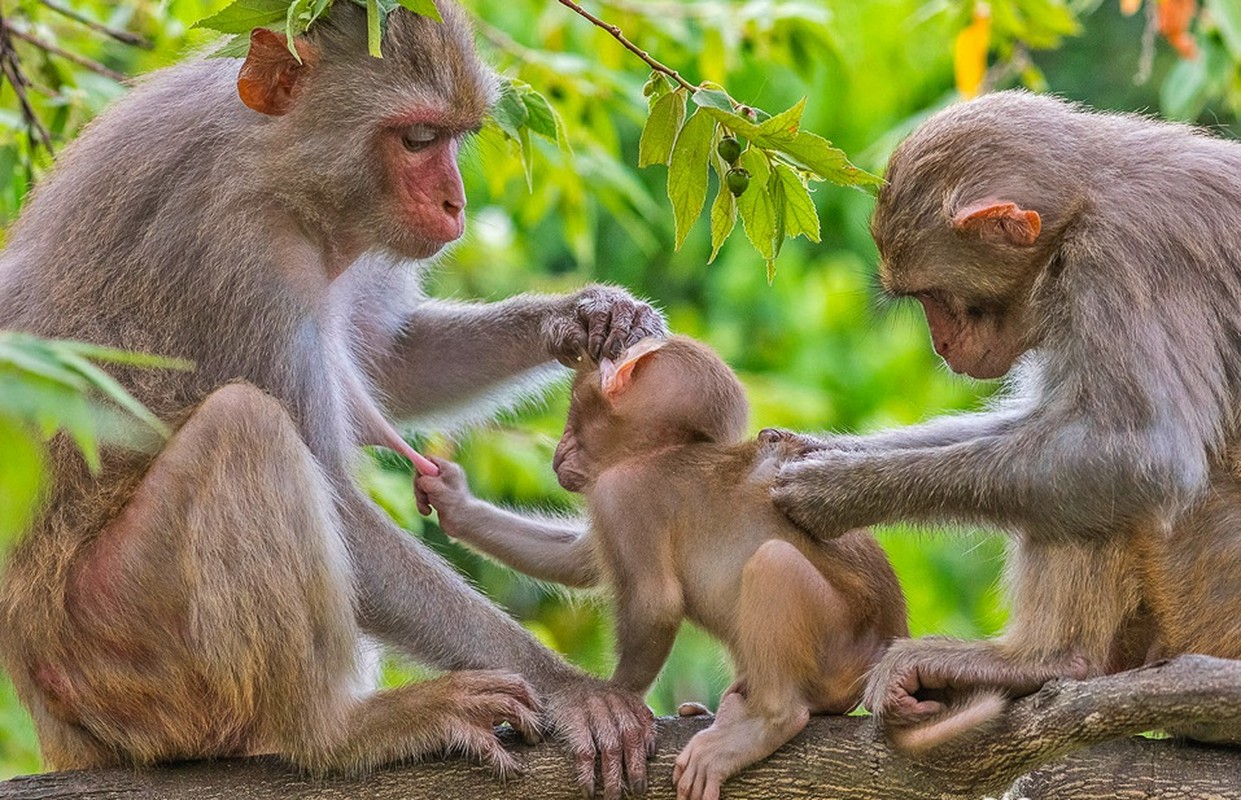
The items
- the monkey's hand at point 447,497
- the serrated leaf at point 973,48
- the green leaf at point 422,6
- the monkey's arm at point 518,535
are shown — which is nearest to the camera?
the green leaf at point 422,6

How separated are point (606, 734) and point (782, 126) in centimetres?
181

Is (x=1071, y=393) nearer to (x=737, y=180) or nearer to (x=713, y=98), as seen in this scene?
(x=737, y=180)

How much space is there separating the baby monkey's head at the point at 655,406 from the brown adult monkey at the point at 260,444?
329 mm

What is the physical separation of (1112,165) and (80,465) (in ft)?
10.8

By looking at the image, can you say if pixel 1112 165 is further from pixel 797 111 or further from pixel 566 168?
pixel 566 168

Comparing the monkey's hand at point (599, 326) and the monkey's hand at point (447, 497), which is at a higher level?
the monkey's hand at point (599, 326)

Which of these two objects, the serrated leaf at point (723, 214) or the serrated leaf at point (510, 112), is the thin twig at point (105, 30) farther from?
the serrated leaf at point (723, 214)

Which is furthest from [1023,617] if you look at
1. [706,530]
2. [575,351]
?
[575,351]

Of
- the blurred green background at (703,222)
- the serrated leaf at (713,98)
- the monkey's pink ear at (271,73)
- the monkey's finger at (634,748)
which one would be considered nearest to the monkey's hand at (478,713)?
the monkey's finger at (634,748)

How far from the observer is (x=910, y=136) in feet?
17.2

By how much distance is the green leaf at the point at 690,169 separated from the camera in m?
4.38

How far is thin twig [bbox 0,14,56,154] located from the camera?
586 cm

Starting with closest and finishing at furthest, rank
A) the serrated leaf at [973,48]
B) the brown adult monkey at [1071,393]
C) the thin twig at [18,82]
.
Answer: the brown adult monkey at [1071,393], the thin twig at [18,82], the serrated leaf at [973,48]

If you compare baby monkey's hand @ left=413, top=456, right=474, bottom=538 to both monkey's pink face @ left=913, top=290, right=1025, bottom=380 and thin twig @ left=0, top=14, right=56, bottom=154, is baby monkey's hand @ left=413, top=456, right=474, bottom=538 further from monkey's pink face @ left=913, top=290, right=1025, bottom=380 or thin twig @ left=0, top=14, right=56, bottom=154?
thin twig @ left=0, top=14, right=56, bottom=154
